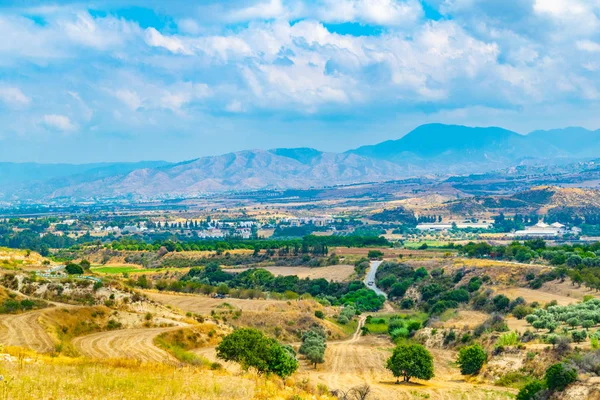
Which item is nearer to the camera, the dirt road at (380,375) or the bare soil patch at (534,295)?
the dirt road at (380,375)

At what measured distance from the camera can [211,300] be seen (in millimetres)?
86688

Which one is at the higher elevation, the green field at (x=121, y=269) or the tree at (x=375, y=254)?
the green field at (x=121, y=269)

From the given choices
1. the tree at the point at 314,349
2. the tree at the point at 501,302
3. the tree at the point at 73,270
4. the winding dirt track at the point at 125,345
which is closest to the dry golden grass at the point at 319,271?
the tree at the point at 501,302

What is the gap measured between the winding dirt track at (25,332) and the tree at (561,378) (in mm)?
29750

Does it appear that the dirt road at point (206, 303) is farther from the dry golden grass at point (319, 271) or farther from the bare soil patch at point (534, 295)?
the dry golden grass at point (319, 271)

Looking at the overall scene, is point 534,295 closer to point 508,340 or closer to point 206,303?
point 508,340

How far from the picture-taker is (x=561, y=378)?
127 ft

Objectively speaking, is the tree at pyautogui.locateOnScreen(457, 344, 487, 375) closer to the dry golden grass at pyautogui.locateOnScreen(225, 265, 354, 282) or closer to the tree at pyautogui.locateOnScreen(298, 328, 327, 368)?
the tree at pyautogui.locateOnScreen(298, 328, 327, 368)

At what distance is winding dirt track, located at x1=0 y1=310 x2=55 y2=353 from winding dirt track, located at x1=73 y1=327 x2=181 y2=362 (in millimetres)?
2277

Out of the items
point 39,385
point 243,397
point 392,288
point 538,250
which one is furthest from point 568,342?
point 538,250

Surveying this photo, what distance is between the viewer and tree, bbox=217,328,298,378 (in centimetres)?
4106

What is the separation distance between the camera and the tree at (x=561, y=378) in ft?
127

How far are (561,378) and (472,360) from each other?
46.5 feet

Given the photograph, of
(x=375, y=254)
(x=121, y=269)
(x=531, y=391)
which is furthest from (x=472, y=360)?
(x=121, y=269)
